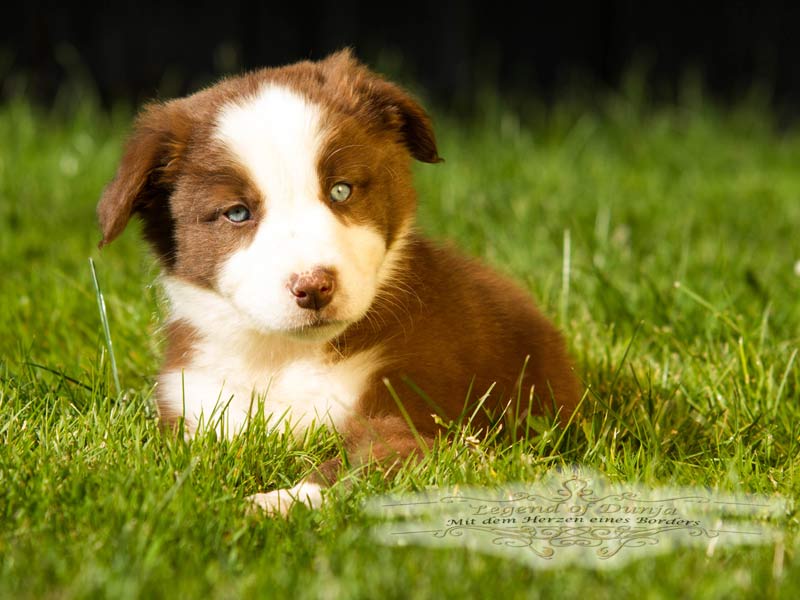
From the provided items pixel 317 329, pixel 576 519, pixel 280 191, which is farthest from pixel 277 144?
pixel 576 519

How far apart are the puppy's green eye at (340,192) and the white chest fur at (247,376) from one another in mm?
425

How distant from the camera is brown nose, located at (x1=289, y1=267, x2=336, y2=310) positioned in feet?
9.60

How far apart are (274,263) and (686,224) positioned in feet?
11.0

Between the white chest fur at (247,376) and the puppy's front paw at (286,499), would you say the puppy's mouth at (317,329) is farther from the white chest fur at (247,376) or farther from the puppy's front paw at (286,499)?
the puppy's front paw at (286,499)

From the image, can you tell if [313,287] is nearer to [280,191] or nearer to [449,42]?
[280,191]

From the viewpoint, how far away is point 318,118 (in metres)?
3.17

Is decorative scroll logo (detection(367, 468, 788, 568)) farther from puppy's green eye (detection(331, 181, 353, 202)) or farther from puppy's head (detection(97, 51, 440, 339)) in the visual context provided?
puppy's green eye (detection(331, 181, 353, 202))

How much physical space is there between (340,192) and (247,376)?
0.62 m

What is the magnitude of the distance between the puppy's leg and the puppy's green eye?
0.63 metres

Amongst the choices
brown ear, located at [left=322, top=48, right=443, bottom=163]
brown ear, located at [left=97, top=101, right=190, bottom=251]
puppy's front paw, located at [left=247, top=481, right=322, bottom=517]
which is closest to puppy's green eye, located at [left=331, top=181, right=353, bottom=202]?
brown ear, located at [left=322, top=48, right=443, bottom=163]

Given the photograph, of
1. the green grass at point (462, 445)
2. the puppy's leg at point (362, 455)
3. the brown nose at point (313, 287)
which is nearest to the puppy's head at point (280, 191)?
the brown nose at point (313, 287)

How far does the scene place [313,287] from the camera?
115 inches

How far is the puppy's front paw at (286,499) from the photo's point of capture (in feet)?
9.08

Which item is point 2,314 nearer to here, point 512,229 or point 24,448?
point 24,448
